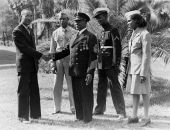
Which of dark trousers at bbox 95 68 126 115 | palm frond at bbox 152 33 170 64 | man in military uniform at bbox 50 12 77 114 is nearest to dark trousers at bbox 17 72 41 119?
man in military uniform at bbox 50 12 77 114

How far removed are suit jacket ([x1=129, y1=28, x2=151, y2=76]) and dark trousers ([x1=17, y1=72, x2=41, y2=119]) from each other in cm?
202

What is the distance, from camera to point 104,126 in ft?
23.2

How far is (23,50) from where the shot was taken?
7.55 meters

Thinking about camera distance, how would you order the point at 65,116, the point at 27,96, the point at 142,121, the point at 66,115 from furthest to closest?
1. the point at 66,115
2. the point at 65,116
3. the point at 27,96
4. the point at 142,121

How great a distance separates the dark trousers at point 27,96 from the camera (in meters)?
7.60

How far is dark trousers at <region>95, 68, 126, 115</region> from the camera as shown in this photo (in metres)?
8.02

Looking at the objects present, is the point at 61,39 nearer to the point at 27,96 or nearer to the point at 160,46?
the point at 27,96

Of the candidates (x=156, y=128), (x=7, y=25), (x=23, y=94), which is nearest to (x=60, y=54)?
(x=23, y=94)

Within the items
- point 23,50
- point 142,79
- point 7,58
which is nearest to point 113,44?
point 142,79

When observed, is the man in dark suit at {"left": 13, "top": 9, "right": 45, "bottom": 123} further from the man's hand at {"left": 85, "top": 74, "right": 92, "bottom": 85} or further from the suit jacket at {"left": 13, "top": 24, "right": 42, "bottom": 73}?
the man's hand at {"left": 85, "top": 74, "right": 92, "bottom": 85}

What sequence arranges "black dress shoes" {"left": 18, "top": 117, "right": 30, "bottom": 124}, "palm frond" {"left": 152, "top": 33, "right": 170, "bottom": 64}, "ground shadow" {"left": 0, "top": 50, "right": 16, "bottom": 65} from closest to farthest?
"black dress shoes" {"left": 18, "top": 117, "right": 30, "bottom": 124} < "palm frond" {"left": 152, "top": 33, "right": 170, "bottom": 64} < "ground shadow" {"left": 0, "top": 50, "right": 16, "bottom": 65}

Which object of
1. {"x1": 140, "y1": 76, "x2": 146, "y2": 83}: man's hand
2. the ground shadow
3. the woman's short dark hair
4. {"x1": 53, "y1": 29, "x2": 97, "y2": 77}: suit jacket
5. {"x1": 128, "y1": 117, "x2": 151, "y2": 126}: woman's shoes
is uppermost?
the woman's short dark hair

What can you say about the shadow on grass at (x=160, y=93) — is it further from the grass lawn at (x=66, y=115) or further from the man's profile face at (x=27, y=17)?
the man's profile face at (x=27, y=17)

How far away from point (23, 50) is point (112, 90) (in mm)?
2025
